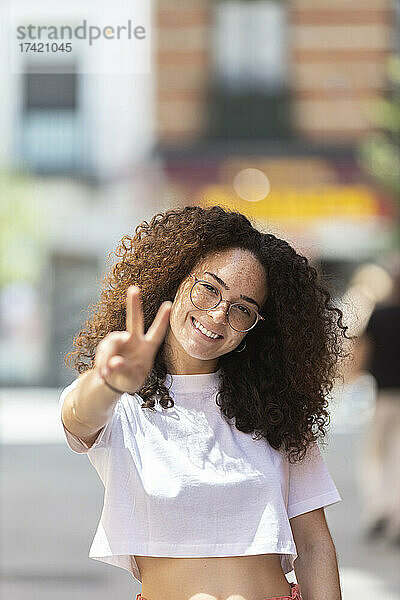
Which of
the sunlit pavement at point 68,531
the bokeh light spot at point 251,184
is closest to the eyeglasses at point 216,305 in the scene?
the sunlit pavement at point 68,531

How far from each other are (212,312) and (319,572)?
0.62 meters

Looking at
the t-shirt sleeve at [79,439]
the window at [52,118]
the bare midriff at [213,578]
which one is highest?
the window at [52,118]

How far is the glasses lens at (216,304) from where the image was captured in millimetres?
2258

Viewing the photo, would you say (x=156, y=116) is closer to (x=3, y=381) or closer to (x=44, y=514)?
(x=3, y=381)

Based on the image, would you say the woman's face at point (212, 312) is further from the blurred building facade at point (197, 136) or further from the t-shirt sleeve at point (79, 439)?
the blurred building facade at point (197, 136)

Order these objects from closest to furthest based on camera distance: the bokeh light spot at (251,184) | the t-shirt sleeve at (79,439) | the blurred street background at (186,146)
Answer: the t-shirt sleeve at (79,439) < the blurred street background at (186,146) < the bokeh light spot at (251,184)

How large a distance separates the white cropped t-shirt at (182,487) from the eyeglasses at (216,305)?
211mm

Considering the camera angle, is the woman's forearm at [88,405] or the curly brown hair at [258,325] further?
the curly brown hair at [258,325]

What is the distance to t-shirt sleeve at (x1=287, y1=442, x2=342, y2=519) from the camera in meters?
2.36

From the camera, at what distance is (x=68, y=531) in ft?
24.8

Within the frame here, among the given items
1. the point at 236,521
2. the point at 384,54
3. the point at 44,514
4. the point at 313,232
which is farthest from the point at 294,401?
the point at 384,54

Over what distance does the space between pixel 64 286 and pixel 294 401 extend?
51.9ft

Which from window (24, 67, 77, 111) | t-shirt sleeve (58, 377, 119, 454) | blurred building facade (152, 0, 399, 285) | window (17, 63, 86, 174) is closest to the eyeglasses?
t-shirt sleeve (58, 377, 119, 454)

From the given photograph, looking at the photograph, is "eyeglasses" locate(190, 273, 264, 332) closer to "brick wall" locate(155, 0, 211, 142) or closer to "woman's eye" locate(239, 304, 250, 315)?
"woman's eye" locate(239, 304, 250, 315)
